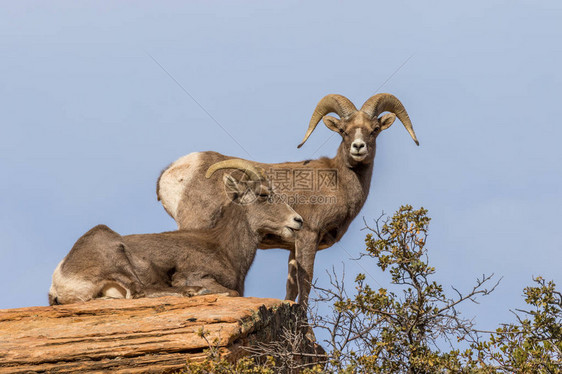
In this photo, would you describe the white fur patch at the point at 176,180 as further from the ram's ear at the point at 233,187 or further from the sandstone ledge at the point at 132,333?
the sandstone ledge at the point at 132,333

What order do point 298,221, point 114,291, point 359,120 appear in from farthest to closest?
point 359,120
point 298,221
point 114,291

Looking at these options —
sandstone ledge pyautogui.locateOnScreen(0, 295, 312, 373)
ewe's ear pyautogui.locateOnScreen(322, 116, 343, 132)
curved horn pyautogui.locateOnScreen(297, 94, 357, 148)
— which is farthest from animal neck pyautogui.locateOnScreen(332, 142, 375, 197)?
sandstone ledge pyautogui.locateOnScreen(0, 295, 312, 373)

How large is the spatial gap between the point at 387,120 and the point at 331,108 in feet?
3.50

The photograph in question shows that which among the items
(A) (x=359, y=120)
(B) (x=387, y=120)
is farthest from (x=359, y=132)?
(B) (x=387, y=120)

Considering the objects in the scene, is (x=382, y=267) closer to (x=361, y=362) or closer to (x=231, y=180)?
(x=361, y=362)

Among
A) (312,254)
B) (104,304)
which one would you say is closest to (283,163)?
(312,254)

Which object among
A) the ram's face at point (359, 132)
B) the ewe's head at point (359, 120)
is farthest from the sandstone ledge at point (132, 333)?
the ewe's head at point (359, 120)

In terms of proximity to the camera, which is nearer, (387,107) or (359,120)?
(359,120)

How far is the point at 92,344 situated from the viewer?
→ 6.94 metres

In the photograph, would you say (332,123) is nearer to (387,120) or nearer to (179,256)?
(387,120)

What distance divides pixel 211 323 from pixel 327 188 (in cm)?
599

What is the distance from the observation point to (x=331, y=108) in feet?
44.7

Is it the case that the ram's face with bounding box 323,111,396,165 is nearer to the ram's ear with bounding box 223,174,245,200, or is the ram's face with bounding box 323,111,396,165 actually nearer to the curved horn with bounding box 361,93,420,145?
the curved horn with bounding box 361,93,420,145

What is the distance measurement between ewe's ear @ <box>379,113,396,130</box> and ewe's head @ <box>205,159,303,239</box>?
3.00 meters
